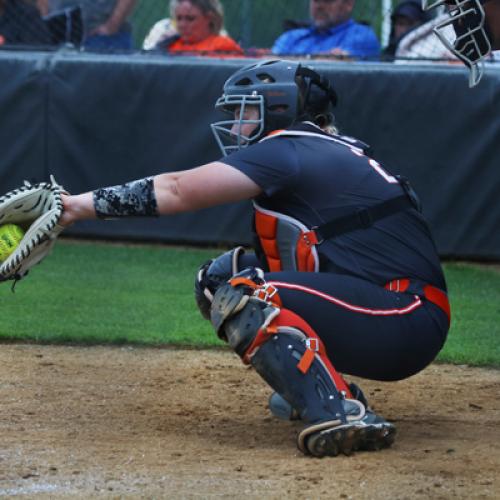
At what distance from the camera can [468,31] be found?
424cm

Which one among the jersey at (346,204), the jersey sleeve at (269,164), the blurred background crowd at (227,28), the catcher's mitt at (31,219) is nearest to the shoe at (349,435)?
the jersey at (346,204)

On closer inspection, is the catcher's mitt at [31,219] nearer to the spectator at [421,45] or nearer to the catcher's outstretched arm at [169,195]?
the catcher's outstretched arm at [169,195]

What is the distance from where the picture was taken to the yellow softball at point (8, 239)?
3.96 meters

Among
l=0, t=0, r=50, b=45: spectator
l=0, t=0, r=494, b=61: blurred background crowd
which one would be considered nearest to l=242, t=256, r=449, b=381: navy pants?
l=0, t=0, r=494, b=61: blurred background crowd

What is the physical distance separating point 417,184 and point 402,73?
2.48 feet

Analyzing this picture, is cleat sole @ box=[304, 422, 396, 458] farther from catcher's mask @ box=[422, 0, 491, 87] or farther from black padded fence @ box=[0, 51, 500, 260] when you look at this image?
black padded fence @ box=[0, 51, 500, 260]

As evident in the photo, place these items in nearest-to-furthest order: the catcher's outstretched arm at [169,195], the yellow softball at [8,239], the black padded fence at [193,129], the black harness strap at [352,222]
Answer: the catcher's outstretched arm at [169,195] → the black harness strap at [352,222] → the yellow softball at [8,239] → the black padded fence at [193,129]

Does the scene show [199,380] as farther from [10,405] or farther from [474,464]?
[474,464]

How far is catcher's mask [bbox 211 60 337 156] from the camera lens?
4.02 meters

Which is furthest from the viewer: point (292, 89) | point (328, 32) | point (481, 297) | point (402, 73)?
point (328, 32)

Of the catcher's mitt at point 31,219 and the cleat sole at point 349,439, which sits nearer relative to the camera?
the cleat sole at point 349,439

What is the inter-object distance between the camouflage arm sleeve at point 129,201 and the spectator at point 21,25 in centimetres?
532

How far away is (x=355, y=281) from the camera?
3803 mm

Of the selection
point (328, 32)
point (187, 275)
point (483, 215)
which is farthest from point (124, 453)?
point (328, 32)
